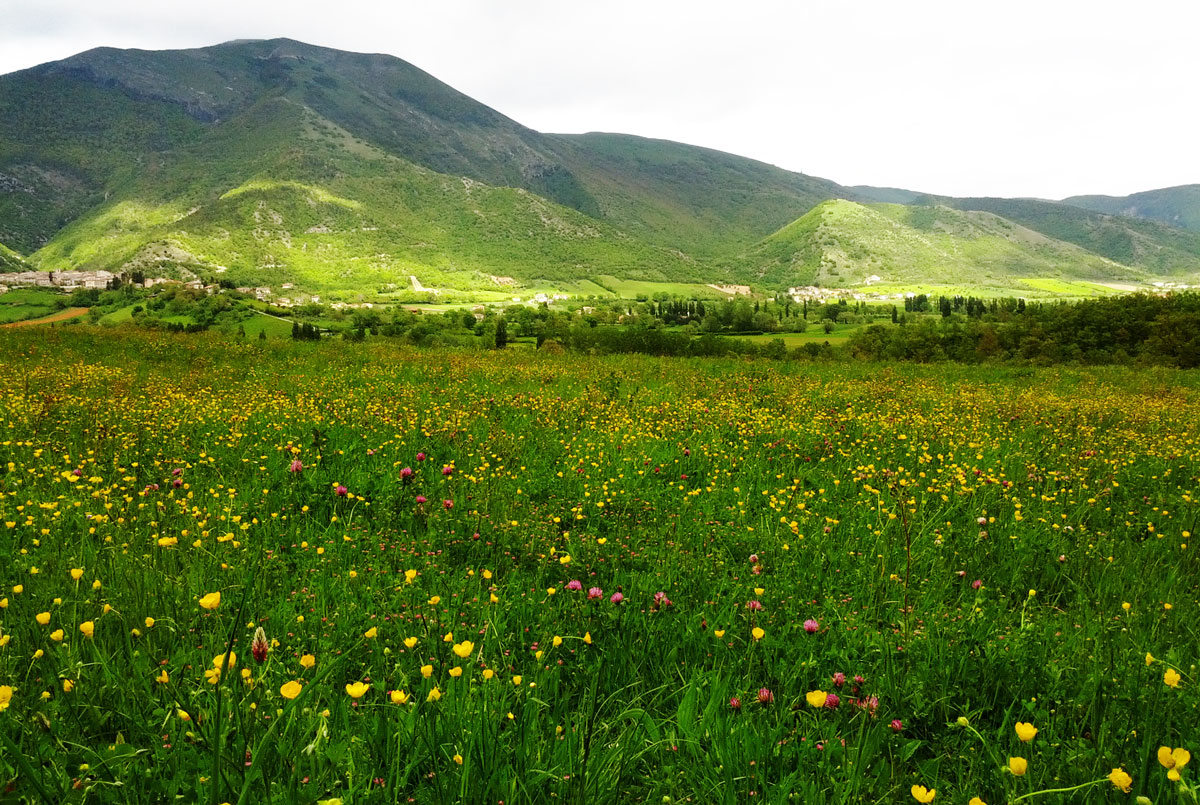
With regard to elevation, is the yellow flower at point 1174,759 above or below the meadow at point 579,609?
above

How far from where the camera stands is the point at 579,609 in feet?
10.5

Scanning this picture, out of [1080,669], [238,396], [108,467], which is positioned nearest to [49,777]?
[1080,669]

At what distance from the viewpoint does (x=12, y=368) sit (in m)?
10.3

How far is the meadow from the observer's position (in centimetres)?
194

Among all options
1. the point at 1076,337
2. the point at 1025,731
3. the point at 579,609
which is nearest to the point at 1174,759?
the point at 1025,731

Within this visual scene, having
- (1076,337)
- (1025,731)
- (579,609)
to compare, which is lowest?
(579,609)

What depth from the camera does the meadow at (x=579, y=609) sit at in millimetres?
1936

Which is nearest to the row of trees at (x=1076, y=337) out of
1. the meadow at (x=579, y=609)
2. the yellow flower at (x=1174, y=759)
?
the meadow at (x=579, y=609)

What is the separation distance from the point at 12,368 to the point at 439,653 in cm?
1340

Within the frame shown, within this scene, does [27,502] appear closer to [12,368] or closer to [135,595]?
[135,595]

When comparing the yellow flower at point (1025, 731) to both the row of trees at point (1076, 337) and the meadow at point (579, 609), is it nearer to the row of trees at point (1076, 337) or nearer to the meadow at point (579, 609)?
the meadow at point (579, 609)

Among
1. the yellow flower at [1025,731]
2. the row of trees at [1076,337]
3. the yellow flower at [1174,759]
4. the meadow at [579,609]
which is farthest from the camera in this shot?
the row of trees at [1076,337]

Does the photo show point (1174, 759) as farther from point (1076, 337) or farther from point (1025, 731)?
point (1076, 337)

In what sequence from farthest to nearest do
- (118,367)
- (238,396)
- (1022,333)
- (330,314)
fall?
(330,314) < (1022,333) < (118,367) < (238,396)
